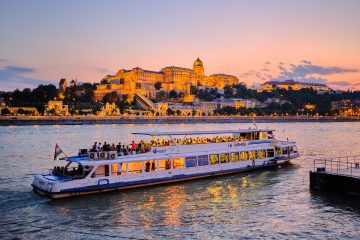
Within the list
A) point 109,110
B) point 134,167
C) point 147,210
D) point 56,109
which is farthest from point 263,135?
point 109,110

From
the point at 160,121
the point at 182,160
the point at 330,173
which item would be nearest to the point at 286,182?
the point at 330,173

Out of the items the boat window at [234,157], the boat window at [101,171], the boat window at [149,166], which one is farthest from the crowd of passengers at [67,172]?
the boat window at [234,157]

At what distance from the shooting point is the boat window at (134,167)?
25.1 metres

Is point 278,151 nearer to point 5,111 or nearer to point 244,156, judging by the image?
point 244,156

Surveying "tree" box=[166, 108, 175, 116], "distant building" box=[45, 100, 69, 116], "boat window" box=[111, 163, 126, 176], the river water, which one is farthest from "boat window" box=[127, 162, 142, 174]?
"tree" box=[166, 108, 175, 116]

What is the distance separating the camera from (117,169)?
24.6 m

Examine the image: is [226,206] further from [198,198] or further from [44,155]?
Result: [44,155]

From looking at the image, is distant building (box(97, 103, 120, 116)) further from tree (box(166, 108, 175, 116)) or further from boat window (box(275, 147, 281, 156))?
boat window (box(275, 147, 281, 156))

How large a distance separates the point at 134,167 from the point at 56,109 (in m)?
157

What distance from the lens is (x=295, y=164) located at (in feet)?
122

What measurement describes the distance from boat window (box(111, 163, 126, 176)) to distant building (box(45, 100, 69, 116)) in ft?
497

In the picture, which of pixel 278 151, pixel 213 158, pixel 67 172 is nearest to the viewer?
pixel 67 172

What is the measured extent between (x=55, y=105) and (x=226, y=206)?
545 ft

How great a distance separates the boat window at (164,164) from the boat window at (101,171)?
3.78 meters
